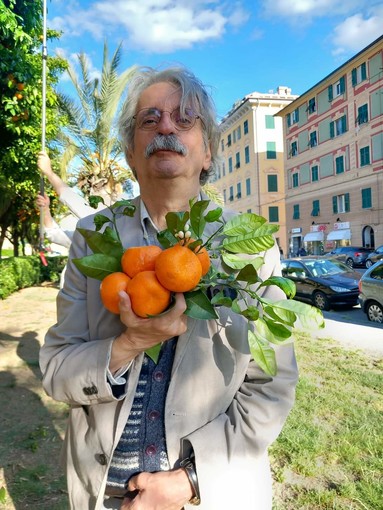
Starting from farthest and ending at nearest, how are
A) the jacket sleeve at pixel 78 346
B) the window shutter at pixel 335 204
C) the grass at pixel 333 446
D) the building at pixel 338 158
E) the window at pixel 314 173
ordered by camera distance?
the window at pixel 314 173
the window shutter at pixel 335 204
the building at pixel 338 158
the grass at pixel 333 446
the jacket sleeve at pixel 78 346

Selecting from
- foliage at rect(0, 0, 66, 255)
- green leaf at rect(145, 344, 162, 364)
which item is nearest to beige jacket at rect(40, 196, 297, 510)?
green leaf at rect(145, 344, 162, 364)

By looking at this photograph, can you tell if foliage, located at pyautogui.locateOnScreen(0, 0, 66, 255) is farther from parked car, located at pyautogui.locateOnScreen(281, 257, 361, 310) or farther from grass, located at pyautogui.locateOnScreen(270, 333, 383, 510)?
parked car, located at pyautogui.locateOnScreen(281, 257, 361, 310)

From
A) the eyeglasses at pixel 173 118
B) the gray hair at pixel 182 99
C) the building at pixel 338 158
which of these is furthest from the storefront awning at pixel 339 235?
the eyeglasses at pixel 173 118

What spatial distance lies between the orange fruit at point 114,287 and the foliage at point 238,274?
6 cm

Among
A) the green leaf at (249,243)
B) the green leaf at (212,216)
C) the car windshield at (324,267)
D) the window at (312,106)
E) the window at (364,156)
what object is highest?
the window at (312,106)

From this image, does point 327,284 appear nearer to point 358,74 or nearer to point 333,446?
point 333,446

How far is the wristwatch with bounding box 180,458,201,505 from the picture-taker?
1.25 metres

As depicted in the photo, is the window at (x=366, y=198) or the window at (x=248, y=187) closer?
the window at (x=366, y=198)

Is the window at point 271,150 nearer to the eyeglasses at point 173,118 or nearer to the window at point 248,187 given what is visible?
the window at point 248,187

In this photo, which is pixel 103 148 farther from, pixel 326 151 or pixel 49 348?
pixel 326 151

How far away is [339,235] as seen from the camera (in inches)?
1239

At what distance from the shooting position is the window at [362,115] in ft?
93.7

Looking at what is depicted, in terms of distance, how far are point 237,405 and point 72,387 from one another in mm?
539

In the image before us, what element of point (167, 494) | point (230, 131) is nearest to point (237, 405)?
point (167, 494)
